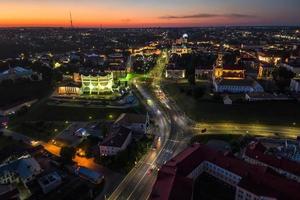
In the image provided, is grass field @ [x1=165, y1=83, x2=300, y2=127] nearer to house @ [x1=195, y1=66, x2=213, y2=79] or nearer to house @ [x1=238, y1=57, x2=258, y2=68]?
house @ [x1=195, y1=66, x2=213, y2=79]

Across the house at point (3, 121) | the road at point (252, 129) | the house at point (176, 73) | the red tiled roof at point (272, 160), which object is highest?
the house at point (176, 73)

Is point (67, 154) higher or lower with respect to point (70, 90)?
lower

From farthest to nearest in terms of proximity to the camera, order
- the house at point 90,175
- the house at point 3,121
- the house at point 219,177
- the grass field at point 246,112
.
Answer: the house at point 3,121 → the grass field at point 246,112 → the house at point 90,175 → the house at point 219,177

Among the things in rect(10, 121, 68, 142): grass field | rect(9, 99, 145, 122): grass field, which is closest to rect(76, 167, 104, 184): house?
rect(10, 121, 68, 142): grass field

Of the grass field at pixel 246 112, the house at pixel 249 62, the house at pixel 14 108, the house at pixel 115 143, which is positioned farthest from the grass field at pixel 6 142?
the house at pixel 249 62

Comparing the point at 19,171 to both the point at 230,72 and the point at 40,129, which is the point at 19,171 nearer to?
the point at 40,129

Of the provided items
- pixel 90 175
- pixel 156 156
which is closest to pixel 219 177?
pixel 156 156

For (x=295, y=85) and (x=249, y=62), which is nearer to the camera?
(x=295, y=85)

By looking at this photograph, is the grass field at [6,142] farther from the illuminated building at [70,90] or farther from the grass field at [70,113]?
the illuminated building at [70,90]
